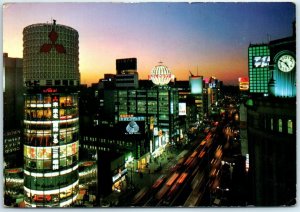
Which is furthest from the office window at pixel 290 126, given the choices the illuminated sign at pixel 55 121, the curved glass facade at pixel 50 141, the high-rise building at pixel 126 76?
the high-rise building at pixel 126 76

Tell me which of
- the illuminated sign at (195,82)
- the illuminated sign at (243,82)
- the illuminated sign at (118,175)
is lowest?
the illuminated sign at (118,175)

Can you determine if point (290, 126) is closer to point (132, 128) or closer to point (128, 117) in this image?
point (132, 128)

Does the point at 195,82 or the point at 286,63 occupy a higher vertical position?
the point at 195,82

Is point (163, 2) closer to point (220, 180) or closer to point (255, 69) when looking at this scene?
point (255, 69)

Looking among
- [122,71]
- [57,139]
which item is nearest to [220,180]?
[57,139]

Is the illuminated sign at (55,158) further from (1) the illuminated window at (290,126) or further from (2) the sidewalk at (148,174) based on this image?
(1) the illuminated window at (290,126)

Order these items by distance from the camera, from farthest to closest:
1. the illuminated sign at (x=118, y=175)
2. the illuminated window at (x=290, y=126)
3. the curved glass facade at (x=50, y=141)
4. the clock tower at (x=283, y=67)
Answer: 1. the illuminated sign at (x=118, y=175)
2. the curved glass facade at (x=50, y=141)
3. the illuminated window at (x=290, y=126)
4. the clock tower at (x=283, y=67)

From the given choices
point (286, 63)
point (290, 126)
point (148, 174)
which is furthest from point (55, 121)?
point (286, 63)

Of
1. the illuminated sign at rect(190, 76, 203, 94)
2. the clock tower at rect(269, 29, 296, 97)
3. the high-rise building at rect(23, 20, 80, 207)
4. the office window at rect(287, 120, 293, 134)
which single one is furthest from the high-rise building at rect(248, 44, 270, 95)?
the high-rise building at rect(23, 20, 80, 207)
